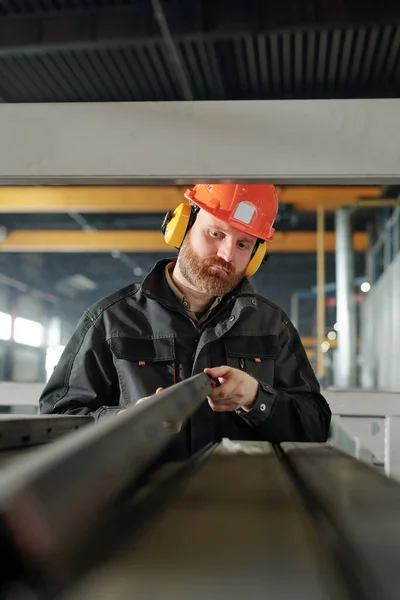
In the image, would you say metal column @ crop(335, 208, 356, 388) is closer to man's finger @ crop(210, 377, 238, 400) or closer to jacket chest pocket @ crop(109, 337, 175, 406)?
jacket chest pocket @ crop(109, 337, 175, 406)

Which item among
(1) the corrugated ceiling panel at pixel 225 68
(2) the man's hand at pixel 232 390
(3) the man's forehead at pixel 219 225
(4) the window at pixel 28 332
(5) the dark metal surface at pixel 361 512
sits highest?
Answer: (1) the corrugated ceiling panel at pixel 225 68

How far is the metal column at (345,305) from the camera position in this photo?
4969mm

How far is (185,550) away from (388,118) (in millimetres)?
874

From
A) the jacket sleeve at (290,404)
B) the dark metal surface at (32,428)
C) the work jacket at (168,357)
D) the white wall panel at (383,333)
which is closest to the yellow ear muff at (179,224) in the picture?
the work jacket at (168,357)

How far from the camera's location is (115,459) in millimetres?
552

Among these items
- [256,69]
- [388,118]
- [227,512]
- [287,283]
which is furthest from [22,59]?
[287,283]

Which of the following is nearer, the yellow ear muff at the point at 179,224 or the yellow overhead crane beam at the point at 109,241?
the yellow ear muff at the point at 179,224

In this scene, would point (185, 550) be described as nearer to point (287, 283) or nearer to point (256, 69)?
point (256, 69)

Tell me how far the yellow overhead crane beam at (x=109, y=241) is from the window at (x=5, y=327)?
7.31ft

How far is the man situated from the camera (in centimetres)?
162

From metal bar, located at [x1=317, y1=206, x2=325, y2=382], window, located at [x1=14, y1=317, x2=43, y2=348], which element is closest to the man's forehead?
metal bar, located at [x1=317, y1=206, x2=325, y2=382]

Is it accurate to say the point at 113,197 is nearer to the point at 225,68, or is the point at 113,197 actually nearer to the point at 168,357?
the point at 225,68

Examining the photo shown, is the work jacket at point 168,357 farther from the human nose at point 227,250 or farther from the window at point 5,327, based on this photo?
the window at point 5,327

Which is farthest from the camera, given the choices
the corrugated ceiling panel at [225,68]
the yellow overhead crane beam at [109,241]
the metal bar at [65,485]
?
the yellow overhead crane beam at [109,241]
